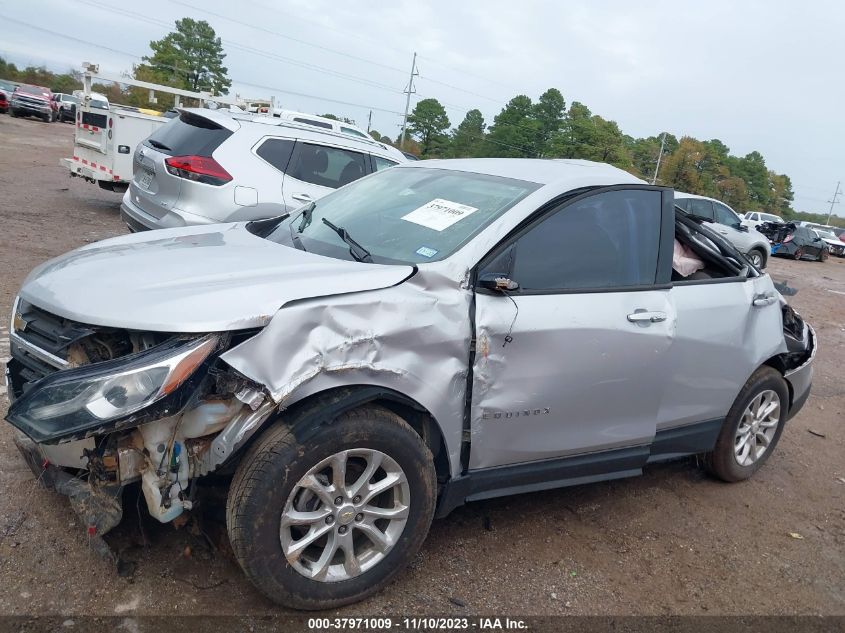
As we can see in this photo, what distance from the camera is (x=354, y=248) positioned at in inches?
122

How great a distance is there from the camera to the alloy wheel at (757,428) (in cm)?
418


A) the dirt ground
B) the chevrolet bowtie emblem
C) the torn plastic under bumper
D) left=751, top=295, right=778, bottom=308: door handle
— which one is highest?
left=751, top=295, right=778, bottom=308: door handle

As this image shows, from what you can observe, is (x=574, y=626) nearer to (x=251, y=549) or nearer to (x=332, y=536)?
(x=332, y=536)

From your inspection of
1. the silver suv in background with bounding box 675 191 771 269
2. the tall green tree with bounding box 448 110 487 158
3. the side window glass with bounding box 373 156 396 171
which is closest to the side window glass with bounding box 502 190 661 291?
the side window glass with bounding box 373 156 396 171

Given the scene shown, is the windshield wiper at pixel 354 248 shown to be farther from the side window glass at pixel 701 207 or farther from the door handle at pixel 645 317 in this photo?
the side window glass at pixel 701 207

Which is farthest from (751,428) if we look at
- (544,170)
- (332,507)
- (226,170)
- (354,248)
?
(226,170)

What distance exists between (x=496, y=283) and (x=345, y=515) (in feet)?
3.59

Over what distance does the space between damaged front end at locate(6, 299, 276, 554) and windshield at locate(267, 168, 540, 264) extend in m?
0.93

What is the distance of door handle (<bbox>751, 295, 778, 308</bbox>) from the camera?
399 centimetres

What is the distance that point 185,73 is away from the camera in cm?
7019

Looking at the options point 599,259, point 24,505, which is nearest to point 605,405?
point 599,259

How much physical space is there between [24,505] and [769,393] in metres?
4.16

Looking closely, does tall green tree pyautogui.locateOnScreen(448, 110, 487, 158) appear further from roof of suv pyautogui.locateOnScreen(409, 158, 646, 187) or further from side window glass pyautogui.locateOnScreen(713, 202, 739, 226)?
roof of suv pyautogui.locateOnScreen(409, 158, 646, 187)

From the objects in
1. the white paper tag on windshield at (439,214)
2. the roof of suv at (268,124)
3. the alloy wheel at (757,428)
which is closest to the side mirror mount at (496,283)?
the white paper tag on windshield at (439,214)
